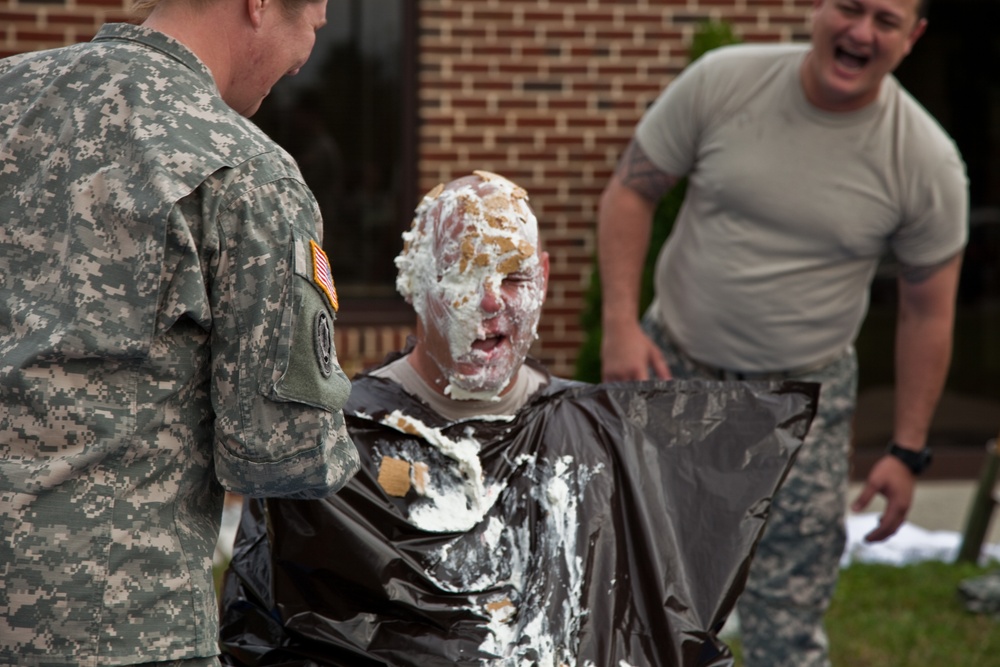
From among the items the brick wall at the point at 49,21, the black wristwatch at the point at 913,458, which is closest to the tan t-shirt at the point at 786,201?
the black wristwatch at the point at 913,458

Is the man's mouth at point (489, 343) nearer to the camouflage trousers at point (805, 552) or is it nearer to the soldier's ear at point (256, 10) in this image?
the soldier's ear at point (256, 10)

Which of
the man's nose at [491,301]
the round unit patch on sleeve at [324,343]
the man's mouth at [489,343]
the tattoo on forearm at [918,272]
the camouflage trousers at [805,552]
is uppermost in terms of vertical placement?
the round unit patch on sleeve at [324,343]

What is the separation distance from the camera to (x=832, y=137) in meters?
3.70

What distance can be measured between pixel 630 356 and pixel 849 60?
1.08 metres

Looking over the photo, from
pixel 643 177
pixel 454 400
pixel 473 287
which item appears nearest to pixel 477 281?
pixel 473 287

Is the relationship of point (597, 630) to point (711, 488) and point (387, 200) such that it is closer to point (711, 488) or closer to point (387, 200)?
point (711, 488)

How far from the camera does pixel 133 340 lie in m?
1.71

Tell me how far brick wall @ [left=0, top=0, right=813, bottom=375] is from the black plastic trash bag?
3.23 m

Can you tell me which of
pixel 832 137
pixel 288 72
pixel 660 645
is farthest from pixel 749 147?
pixel 288 72

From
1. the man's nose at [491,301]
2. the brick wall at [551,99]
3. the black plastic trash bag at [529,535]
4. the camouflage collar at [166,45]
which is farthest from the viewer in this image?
the brick wall at [551,99]

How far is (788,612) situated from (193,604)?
Answer: 93.5 inches

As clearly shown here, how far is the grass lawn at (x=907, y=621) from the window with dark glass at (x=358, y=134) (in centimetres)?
256

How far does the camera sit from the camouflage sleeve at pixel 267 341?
1746mm

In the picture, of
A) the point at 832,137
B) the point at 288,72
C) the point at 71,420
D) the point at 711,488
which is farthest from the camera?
the point at 832,137
